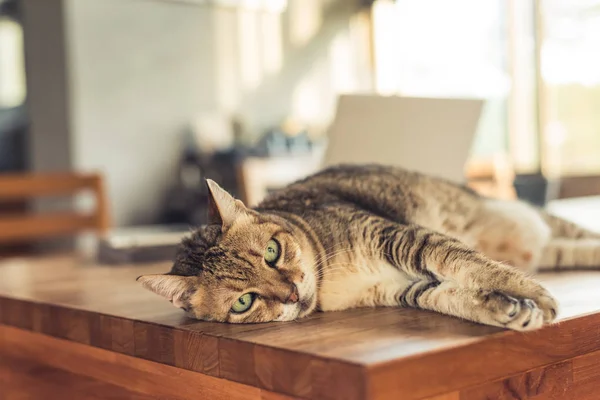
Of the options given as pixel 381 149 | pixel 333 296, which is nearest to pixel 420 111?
pixel 381 149

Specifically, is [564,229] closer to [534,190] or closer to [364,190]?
[364,190]

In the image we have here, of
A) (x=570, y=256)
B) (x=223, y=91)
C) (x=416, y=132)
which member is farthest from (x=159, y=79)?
(x=570, y=256)

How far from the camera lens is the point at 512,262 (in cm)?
152

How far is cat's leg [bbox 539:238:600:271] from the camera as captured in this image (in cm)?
148

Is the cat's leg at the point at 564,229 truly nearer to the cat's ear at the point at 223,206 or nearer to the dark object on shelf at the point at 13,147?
the cat's ear at the point at 223,206

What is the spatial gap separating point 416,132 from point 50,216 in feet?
5.88

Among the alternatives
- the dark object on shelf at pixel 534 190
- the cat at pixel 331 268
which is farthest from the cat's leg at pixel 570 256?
the dark object on shelf at pixel 534 190

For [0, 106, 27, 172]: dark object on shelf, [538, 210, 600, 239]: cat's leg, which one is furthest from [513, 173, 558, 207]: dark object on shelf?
[0, 106, 27, 172]: dark object on shelf

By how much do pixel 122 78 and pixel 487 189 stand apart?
124 inches

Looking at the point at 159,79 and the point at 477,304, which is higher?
the point at 159,79

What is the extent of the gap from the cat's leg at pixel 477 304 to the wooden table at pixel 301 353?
2 centimetres

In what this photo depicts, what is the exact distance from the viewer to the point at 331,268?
46.4 inches

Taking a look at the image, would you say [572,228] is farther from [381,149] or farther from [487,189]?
[487,189]

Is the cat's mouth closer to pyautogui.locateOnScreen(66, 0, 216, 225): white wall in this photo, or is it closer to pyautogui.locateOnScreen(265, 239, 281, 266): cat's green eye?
pyautogui.locateOnScreen(265, 239, 281, 266): cat's green eye
